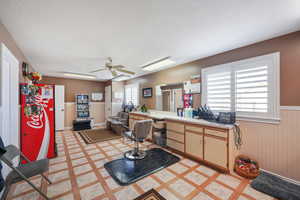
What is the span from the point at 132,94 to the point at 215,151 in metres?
4.27

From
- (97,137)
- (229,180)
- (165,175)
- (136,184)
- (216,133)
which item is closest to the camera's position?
(136,184)

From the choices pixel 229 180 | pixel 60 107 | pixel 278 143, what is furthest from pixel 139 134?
pixel 60 107

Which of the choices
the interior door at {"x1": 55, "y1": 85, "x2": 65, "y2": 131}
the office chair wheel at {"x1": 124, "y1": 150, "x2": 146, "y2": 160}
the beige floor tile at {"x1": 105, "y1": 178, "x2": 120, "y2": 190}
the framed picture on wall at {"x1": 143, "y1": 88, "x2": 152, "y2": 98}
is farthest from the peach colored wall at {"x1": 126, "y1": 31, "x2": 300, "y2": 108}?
the interior door at {"x1": 55, "y1": 85, "x2": 65, "y2": 131}

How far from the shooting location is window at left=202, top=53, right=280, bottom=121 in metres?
2.10

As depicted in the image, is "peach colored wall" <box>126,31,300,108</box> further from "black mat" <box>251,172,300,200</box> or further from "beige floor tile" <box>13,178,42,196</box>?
"beige floor tile" <box>13,178,42,196</box>

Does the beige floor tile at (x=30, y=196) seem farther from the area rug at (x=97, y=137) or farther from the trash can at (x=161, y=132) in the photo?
the trash can at (x=161, y=132)

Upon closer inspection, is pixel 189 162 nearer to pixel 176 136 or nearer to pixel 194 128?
pixel 176 136

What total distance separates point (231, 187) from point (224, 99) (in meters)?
1.67

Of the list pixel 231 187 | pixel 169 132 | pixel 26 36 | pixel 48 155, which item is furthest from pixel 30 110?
pixel 231 187

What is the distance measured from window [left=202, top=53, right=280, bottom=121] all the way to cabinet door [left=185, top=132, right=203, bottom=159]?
84cm

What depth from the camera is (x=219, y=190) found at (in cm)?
180

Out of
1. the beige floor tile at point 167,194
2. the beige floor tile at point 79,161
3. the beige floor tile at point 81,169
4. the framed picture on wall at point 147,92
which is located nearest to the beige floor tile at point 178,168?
the beige floor tile at point 167,194

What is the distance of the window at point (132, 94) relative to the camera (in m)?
5.46

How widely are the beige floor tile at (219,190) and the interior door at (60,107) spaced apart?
595 centimetres
